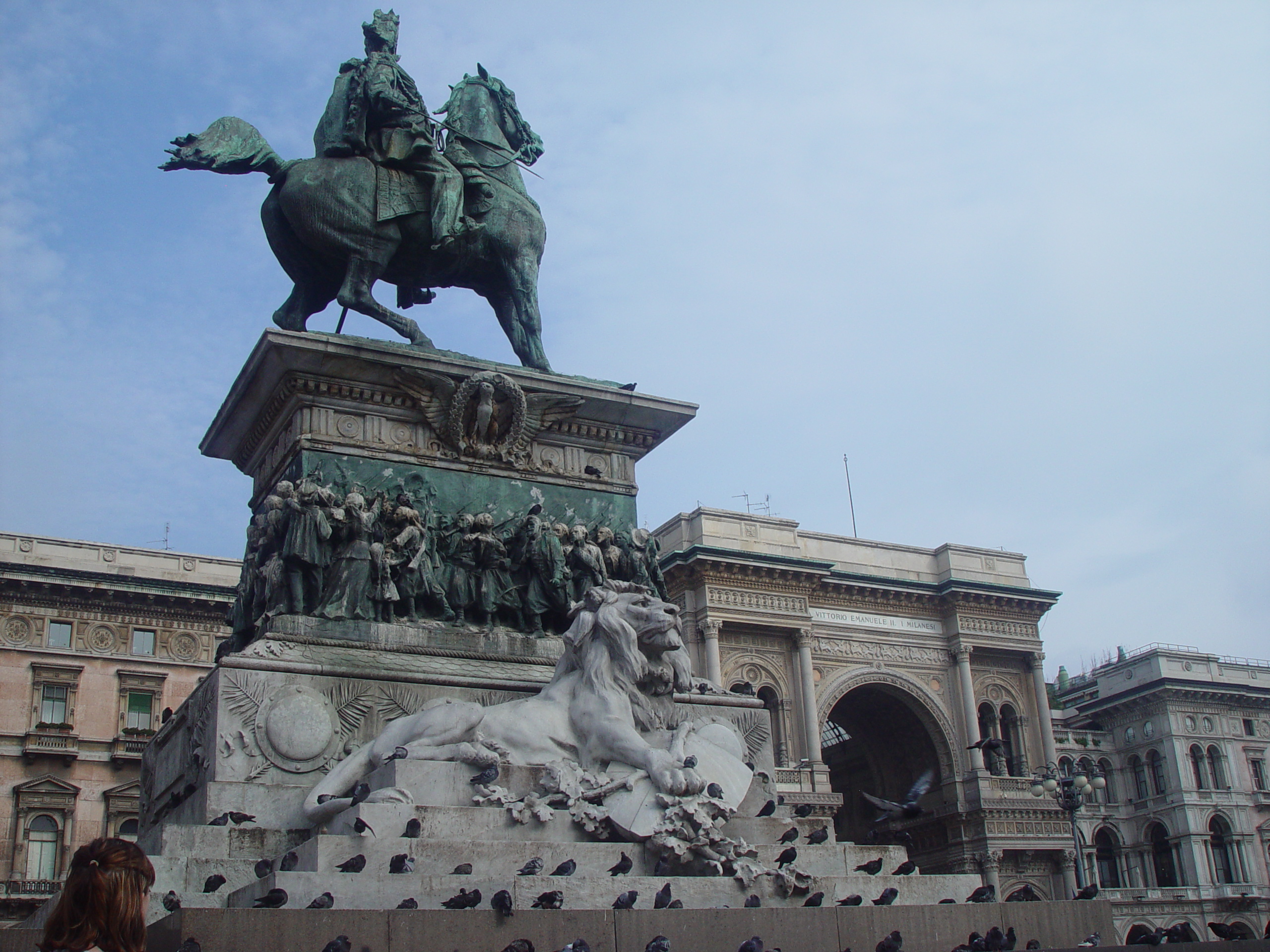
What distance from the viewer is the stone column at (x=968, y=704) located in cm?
4794

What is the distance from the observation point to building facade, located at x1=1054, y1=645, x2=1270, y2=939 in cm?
6000

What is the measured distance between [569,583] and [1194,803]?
2256 inches

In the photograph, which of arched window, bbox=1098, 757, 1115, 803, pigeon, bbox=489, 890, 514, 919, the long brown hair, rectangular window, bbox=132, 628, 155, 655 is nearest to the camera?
the long brown hair

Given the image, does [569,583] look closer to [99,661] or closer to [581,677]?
[581,677]

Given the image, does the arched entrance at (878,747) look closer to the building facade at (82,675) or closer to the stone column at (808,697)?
the stone column at (808,697)

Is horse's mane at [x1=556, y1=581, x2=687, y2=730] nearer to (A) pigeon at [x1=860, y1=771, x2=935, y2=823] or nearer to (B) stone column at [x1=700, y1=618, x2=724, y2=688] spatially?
(A) pigeon at [x1=860, y1=771, x2=935, y2=823]

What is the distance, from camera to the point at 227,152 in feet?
37.3

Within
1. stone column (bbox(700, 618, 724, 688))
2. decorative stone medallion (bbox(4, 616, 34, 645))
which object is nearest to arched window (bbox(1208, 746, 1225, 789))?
stone column (bbox(700, 618, 724, 688))

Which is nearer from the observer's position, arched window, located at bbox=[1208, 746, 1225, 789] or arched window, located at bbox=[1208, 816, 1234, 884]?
arched window, located at bbox=[1208, 816, 1234, 884]

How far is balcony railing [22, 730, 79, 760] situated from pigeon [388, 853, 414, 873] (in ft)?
117

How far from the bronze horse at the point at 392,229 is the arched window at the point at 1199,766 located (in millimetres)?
57401

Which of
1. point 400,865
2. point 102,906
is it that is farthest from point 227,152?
point 102,906

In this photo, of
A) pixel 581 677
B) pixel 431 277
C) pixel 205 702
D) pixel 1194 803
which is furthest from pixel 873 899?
pixel 1194 803

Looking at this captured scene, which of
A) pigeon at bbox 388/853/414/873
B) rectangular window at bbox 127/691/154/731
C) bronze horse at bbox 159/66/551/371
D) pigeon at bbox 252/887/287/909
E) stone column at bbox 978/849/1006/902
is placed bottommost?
pigeon at bbox 252/887/287/909
